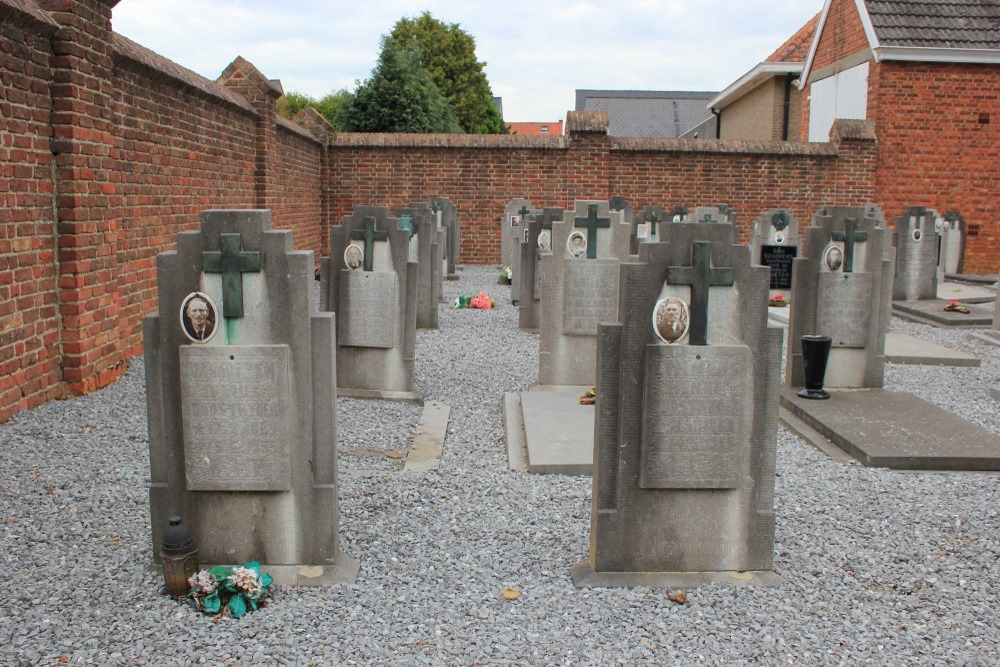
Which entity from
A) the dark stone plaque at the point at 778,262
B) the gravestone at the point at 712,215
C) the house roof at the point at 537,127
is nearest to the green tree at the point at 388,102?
the gravestone at the point at 712,215

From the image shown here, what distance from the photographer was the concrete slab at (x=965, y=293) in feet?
45.7

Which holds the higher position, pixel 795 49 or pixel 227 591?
pixel 795 49

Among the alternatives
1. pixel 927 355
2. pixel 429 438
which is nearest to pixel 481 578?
pixel 429 438

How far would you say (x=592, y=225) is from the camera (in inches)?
301

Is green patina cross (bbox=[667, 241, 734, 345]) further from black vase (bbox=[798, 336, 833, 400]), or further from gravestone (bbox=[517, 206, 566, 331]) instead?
gravestone (bbox=[517, 206, 566, 331])

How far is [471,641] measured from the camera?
10.9 feet

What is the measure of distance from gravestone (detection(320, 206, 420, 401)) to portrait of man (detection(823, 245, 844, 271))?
3.58m

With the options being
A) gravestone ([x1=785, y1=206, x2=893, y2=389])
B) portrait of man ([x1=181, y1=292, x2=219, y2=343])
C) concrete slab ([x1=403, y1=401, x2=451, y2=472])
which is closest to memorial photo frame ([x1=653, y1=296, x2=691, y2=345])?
portrait of man ([x1=181, y1=292, x2=219, y2=343])

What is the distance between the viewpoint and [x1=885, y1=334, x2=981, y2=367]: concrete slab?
30.7 feet

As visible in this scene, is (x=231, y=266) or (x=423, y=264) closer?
(x=231, y=266)

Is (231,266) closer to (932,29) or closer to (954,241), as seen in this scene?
(954,241)

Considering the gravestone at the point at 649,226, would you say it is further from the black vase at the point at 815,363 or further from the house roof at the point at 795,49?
the house roof at the point at 795,49

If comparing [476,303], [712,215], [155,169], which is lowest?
[476,303]

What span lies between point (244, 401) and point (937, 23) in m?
21.3
